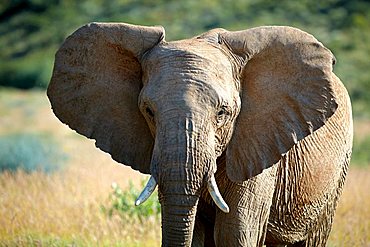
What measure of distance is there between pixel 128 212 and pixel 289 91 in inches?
160

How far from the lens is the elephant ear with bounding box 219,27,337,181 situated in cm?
647

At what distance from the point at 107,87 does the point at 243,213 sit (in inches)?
48.0

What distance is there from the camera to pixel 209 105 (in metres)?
5.89

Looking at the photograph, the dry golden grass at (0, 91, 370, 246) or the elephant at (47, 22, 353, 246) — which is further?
the dry golden grass at (0, 91, 370, 246)

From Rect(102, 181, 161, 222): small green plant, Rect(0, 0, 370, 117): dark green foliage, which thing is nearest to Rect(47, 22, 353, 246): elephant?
Rect(102, 181, 161, 222): small green plant

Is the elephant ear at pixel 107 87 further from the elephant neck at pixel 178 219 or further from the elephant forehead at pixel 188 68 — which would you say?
the elephant neck at pixel 178 219

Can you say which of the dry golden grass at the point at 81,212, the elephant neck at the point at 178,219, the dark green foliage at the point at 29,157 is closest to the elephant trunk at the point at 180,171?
the elephant neck at the point at 178,219

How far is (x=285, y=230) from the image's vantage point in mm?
7473

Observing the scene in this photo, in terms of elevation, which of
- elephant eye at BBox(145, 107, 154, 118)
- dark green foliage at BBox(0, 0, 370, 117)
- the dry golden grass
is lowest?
dark green foliage at BBox(0, 0, 370, 117)

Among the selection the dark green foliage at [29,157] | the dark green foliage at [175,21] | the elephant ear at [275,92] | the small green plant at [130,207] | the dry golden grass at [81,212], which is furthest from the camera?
the dark green foliage at [175,21]

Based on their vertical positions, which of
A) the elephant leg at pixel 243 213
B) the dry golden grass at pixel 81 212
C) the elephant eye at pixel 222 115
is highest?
the elephant eye at pixel 222 115

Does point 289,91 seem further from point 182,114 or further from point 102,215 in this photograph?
point 102,215

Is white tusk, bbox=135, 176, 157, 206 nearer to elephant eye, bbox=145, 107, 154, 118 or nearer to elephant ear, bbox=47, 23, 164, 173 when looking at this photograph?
elephant eye, bbox=145, 107, 154, 118

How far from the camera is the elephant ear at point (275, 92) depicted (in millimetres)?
6473
